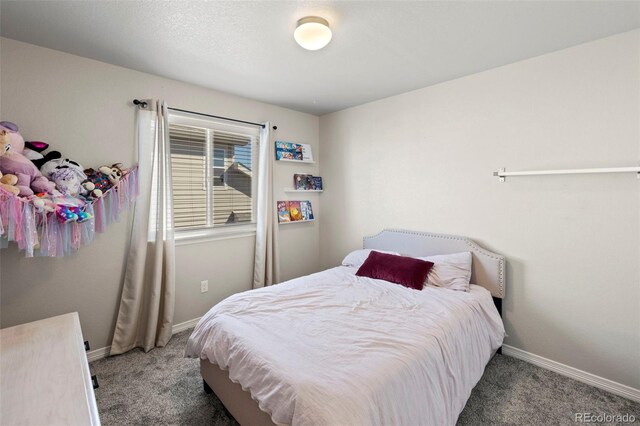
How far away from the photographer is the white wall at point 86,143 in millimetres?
1986

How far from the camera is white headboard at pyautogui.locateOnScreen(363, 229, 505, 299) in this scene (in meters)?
2.37

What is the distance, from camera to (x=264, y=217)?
322 cm

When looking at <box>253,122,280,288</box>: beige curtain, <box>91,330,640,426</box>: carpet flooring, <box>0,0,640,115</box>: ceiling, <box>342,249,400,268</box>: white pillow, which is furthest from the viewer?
<box>253,122,280,288</box>: beige curtain

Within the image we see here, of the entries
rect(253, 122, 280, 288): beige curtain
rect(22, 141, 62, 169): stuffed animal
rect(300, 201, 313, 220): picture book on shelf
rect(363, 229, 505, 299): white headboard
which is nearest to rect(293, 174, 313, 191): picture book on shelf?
rect(300, 201, 313, 220): picture book on shelf

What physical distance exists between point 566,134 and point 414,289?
1.61 metres

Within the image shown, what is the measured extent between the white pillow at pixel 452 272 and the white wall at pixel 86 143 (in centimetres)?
213

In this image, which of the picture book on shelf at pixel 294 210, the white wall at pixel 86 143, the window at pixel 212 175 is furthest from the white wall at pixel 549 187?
the white wall at pixel 86 143

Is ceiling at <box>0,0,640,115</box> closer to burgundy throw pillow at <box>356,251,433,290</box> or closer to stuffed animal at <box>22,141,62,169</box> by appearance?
stuffed animal at <box>22,141,62,169</box>

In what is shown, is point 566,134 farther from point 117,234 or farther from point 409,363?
point 117,234

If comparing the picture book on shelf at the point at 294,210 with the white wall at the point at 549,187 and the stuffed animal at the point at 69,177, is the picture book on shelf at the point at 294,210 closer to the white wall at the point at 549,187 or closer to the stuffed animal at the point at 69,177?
the white wall at the point at 549,187

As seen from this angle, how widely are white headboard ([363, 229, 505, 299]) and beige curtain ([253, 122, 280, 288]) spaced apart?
112 cm

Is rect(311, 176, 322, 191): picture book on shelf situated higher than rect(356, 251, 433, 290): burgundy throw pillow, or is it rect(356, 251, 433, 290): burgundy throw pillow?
rect(311, 176, 322, 191): picture book on shelf

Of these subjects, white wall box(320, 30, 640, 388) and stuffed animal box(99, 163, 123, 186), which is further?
stuffed animal box(99, 163, 123, 186)

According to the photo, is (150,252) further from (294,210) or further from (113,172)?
(294,210)
